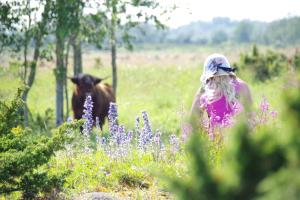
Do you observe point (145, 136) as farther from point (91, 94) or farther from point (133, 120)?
point (133, 120)

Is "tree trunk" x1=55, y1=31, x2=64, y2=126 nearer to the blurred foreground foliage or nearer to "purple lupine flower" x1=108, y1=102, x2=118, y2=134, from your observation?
"purple lupine flower" x1=108, y1=102, x2=118, y2=134

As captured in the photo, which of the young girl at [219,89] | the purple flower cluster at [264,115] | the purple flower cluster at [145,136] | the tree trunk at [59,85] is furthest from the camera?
the tree trunk at [59,85]

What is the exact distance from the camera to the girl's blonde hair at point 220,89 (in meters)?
7.04

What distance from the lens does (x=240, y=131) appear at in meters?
1.98

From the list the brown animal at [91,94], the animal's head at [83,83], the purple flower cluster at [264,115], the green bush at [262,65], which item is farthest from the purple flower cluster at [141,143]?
the green bush at [262,65]

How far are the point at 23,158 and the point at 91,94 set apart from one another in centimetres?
1036

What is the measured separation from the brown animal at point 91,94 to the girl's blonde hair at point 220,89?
296 inches

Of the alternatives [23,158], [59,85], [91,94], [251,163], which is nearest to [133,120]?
[59,85]

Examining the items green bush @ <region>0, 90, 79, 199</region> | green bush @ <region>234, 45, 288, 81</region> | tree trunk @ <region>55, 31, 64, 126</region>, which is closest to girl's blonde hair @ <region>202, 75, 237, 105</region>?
green bush @ <region>0, 90, 79, 199</region>

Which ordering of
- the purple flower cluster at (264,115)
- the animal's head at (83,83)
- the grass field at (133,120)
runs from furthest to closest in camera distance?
1. the animal's head at (83,83)
2. the grass field at (133,120)
3. the purple flower cluster at (264,115)

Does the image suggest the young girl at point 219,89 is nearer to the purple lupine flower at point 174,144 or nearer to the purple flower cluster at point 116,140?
the purple lupine flower at point 174,144

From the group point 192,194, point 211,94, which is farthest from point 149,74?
point 192,194

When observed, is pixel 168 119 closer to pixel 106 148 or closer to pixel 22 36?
pixel 22 36

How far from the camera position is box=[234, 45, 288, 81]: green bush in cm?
3076
